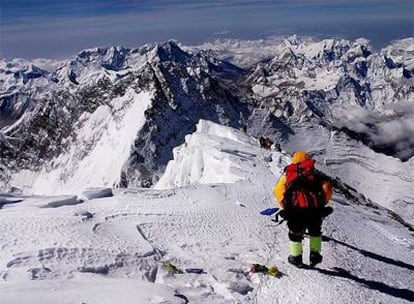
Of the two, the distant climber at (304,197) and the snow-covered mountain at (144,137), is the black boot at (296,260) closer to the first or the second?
the distant climber at (304,197)

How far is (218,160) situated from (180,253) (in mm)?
21764

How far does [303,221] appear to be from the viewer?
1263 cm

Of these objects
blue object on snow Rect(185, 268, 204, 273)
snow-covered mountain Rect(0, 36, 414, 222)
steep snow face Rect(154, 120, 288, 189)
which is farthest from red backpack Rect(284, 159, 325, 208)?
snow-covered mountain Rect(0, 36, 414, 222)

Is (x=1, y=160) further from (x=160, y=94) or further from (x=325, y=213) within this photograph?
(x=325, y=213)

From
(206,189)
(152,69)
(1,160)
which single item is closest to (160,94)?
(152,69)

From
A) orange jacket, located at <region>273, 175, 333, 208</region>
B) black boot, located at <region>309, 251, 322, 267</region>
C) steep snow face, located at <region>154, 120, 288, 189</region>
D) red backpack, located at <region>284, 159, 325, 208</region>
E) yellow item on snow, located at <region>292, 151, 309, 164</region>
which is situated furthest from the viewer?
steep snow face, located at <region>154, 120, 288, 189</region>

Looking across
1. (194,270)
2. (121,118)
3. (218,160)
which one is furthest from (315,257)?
(121,118)

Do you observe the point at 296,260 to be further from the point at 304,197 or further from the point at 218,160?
the point at 218,160

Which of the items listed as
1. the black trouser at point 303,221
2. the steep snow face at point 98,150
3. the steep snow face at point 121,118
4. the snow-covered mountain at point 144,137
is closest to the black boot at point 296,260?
the black trouser at point 303,221

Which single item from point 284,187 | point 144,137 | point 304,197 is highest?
point 284,187

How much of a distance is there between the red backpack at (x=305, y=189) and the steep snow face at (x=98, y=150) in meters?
94.0

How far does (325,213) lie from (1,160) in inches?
6740

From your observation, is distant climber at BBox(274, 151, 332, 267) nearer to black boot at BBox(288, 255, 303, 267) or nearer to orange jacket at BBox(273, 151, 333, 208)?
orange jacket at BBox(273, 151, 333, 208)

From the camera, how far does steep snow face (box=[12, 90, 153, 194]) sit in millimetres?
116000
